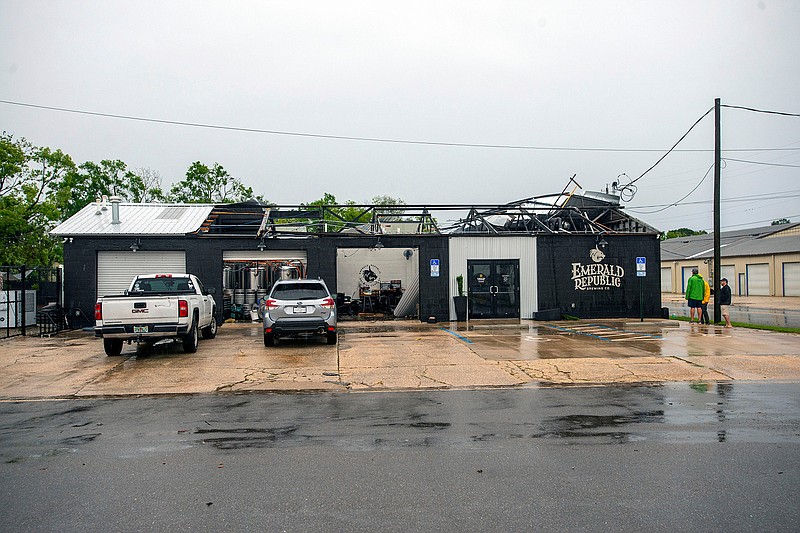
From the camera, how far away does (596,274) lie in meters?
24.2

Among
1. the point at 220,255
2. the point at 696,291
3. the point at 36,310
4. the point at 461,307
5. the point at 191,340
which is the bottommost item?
the point at 191,340

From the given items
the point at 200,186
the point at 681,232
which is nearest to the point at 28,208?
the point at 200,186

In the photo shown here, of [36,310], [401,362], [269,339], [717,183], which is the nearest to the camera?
[401,362]

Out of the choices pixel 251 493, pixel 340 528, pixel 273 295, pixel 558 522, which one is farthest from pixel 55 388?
pixel 558 522

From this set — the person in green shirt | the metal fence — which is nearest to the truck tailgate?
the metal fence

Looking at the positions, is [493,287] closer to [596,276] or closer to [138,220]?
[596,276]

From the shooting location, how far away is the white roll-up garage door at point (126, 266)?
22188 millimetres

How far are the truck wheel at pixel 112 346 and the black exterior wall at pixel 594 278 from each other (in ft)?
49.4

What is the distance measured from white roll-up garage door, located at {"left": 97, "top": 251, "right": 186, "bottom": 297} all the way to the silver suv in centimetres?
874

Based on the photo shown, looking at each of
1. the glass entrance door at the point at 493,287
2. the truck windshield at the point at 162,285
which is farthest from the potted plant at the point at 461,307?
the truck windshield at the point at 162,285

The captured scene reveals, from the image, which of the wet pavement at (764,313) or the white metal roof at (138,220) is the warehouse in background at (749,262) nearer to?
the wet pavement at (764,313)

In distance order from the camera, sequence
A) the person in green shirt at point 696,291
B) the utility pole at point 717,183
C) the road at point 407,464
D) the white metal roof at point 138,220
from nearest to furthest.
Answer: the road at point 407,464
the person in green shirt at point 696,291
the utility pole at point 717,183
the white metal roof at point 138,220

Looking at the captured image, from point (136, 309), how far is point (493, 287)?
1381cm

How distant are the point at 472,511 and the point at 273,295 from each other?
11.0m
